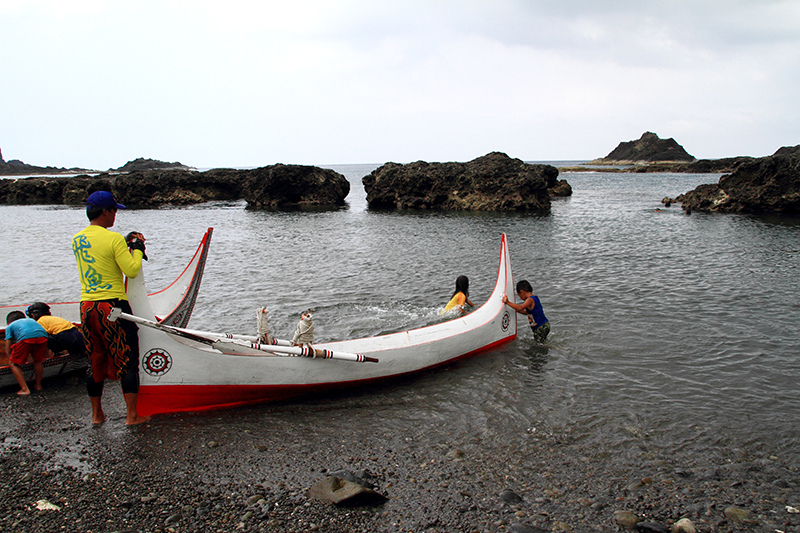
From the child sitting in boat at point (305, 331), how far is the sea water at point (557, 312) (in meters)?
1.01

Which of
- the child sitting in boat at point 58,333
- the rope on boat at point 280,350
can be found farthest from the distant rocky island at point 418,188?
the child sitting in boat at point 58,333

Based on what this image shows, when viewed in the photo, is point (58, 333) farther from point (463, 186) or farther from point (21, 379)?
point (463, 186)

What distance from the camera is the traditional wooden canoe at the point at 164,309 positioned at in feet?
25.7

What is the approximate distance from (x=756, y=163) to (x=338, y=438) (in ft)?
139

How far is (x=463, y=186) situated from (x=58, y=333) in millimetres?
38246

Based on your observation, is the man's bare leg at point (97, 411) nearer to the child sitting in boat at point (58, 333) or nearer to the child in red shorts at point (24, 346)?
the child in red shorts at point (24, 346)

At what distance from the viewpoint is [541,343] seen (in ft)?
34.1

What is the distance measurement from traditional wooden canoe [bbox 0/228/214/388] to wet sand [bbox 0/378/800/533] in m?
0.91

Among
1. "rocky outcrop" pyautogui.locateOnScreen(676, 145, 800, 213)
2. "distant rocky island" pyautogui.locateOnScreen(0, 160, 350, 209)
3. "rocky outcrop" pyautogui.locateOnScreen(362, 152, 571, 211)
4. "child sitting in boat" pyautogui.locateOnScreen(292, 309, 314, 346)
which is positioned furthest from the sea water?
"distant rocky island" pyautogui.locateOnScreen(0, 160, 350, 209)

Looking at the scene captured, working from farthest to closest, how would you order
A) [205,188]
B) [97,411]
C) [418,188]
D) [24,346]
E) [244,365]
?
[205,188]
[418,188]
[24,346]
[244,365]
[97,411]

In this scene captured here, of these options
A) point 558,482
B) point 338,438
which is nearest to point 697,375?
point 558,482

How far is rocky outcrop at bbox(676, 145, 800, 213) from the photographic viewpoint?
33.8m

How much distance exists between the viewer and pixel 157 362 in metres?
6.43

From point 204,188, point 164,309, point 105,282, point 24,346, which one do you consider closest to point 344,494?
point 105,282
